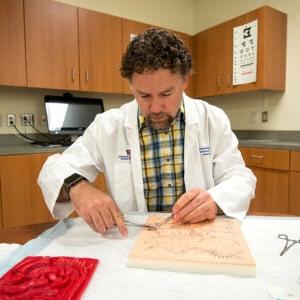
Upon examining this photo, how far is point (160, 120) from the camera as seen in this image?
3.43ft

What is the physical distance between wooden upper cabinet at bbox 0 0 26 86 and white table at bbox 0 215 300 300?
178 cm

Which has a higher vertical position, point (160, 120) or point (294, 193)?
point (160, 120)

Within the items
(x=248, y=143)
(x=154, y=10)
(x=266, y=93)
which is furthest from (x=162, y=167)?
(x=154, y=10)

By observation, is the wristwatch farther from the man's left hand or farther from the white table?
the man's left hand

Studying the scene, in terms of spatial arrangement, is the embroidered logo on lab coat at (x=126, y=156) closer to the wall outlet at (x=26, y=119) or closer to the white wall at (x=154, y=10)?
the wall outlet at (x=26, y=119)

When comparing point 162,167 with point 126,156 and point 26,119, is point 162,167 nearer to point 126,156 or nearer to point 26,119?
point 126,156

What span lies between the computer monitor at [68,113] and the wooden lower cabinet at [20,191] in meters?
0.46

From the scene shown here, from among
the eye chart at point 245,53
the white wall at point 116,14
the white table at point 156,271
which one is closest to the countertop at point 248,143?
the white wall at point 116,14

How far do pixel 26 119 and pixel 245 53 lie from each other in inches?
78.9

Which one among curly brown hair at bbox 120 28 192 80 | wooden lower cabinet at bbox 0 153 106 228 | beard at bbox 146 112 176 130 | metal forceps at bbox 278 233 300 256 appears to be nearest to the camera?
metal forceps at bbox 278 233 300 256

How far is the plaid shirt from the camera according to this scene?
108cm

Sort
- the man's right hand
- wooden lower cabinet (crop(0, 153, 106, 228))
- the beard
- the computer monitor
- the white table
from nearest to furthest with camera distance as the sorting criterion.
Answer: the white table → the man's right hand → the beard → wooden lower cabinet (crop(0, 153, 106, 228)) → the computer monitor

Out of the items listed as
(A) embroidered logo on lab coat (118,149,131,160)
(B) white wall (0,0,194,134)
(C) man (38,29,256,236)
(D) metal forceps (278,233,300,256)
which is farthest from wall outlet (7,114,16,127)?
(D) metal forceps (278,233,300,256)

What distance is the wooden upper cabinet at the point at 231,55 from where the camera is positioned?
2.47 m
